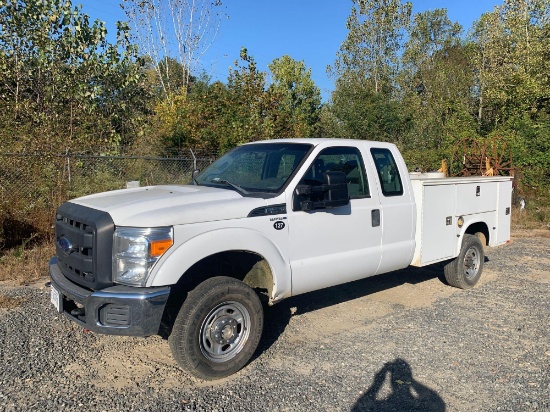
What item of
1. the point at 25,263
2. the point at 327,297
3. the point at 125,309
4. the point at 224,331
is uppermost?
the point at 125,309

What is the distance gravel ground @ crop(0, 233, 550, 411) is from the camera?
3.72m

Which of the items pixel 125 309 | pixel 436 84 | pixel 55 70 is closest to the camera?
pixel 125 309

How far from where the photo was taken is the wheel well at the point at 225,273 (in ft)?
13.4

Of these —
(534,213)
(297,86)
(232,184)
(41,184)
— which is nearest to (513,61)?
(534,213)

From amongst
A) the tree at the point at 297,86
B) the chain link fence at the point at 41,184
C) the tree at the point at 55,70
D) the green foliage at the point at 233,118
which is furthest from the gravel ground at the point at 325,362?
the tree at the point at 297,86

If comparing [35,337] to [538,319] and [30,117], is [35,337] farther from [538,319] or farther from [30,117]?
[30,117]

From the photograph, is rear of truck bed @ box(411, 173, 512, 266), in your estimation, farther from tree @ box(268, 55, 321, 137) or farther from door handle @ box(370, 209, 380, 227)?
tree @ box(268, 55, 321, 137)

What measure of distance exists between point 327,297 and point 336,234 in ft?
6.14

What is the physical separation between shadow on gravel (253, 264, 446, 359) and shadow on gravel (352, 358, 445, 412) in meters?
1.19

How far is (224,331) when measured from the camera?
13.4ft

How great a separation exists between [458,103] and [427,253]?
23154mm

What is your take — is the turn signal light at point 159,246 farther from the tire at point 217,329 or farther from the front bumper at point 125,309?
the tire at point 217,329

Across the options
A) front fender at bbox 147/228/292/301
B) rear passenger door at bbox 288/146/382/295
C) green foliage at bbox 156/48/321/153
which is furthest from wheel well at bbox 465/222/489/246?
green foliage at bbox 156/48/321/153

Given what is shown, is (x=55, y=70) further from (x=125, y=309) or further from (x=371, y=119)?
(x=371, y=119)
